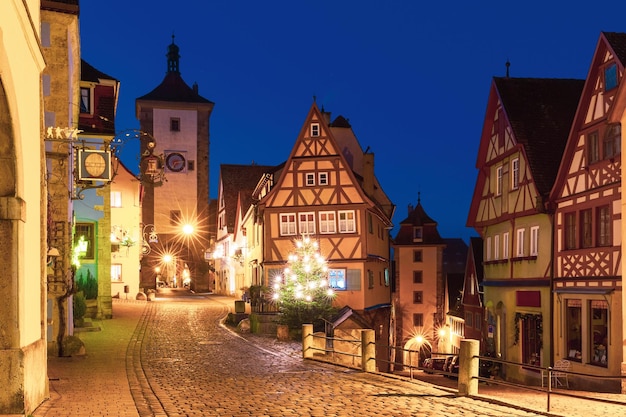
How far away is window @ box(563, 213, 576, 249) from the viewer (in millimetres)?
24031

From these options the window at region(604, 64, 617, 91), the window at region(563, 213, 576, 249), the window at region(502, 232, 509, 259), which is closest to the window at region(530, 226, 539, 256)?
the window at region(563, 213, 576, 249)

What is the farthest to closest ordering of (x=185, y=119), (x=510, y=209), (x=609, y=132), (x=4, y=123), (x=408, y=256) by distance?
(x=185, y=119)
(x=408, y=256)
(x=510, y=209)
(x=609, y=132)
(x=4, y=123)

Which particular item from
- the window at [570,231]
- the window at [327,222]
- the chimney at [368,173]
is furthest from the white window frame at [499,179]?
the chimney at [368,173]

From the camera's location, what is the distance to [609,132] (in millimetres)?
21859

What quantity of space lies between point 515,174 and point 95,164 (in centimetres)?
1584

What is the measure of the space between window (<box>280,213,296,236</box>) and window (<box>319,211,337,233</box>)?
139cm

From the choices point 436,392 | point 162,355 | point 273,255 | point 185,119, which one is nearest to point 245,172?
point 185,119

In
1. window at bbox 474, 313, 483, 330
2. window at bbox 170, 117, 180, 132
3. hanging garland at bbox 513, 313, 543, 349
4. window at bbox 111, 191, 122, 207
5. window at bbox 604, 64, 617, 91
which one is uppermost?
window at bbox 170, 117, 180, 132

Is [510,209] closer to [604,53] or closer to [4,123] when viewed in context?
[604,53]

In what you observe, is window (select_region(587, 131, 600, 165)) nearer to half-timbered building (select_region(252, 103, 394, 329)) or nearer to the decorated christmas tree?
the decorated christmas tree

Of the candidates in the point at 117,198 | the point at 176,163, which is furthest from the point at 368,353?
the point at 176,163

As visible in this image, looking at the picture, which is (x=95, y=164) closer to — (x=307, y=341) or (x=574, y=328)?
(x=307, y=341)

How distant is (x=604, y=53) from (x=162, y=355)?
50.2 feet

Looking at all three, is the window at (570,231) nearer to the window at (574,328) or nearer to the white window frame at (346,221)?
the window at (574,328)
